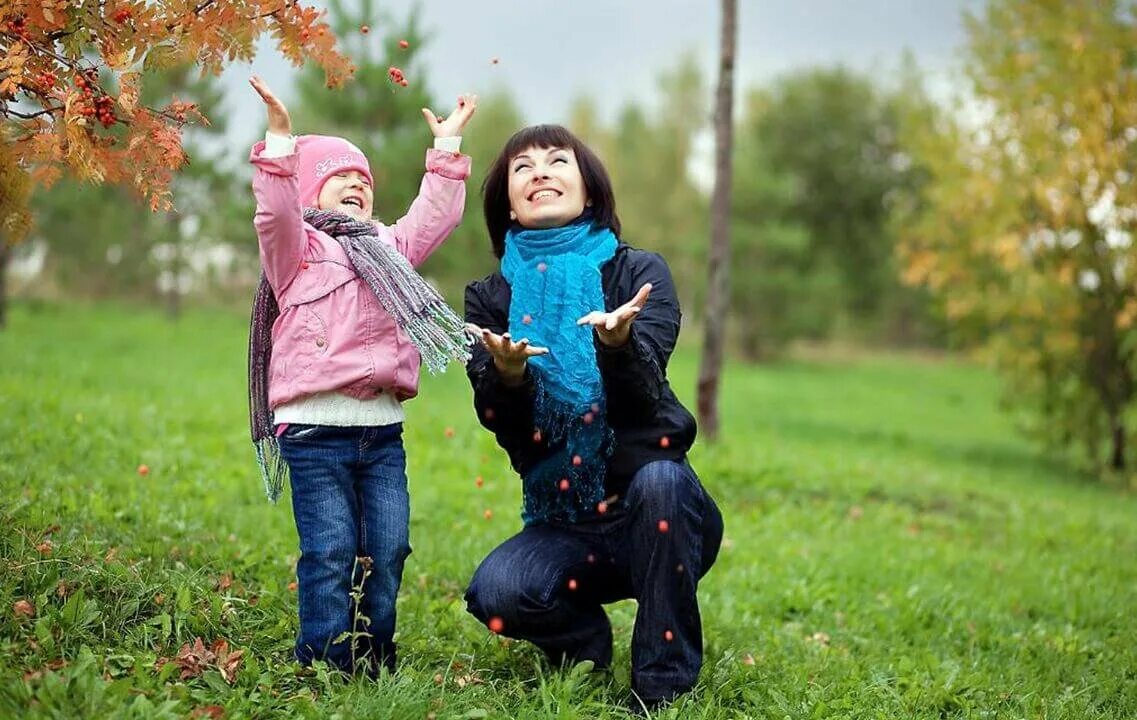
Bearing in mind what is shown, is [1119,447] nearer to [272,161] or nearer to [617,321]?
[617,321]

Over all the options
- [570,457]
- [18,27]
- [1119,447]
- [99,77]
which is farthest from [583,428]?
[1119,447]

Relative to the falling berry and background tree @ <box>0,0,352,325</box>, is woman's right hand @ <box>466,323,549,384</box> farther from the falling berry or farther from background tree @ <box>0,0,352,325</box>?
the falling berry

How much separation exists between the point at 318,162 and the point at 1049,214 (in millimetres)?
11321

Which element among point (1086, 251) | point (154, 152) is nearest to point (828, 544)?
point (154, 152)

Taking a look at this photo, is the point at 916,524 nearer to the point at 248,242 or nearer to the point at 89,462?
the point at 89,462

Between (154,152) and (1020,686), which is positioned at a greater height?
(154,152)

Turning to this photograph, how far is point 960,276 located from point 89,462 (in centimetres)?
1149

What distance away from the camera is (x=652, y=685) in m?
3.54

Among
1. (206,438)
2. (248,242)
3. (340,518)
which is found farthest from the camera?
(248,242)

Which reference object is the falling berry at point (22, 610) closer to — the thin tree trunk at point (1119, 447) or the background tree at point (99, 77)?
the background tree at point (99, 77)

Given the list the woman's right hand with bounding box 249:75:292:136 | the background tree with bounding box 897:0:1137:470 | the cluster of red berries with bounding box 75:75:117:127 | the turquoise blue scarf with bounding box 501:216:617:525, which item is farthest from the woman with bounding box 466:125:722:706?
the background tree with bounding box 897:0:1137:470

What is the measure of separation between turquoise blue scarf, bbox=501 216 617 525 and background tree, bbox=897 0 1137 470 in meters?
10.2

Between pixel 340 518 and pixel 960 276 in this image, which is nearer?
pixel 340 518

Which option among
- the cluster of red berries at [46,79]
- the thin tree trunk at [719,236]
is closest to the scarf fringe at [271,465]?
the cluster of red berries at [46,79]
